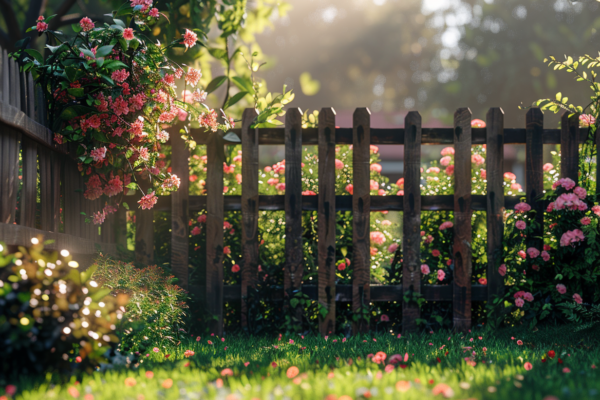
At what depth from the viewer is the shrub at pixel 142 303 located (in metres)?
3.19

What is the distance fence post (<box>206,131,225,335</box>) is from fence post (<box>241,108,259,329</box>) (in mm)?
209

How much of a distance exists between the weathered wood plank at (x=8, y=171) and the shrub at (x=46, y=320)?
1.98 feet

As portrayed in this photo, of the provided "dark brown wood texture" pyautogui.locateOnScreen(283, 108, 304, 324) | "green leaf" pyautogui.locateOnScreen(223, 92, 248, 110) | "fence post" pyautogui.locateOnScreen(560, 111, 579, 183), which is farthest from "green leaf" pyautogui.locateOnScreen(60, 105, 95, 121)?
"fence post" pyautogui.locateOnScreen(560, 111, 579, 183)

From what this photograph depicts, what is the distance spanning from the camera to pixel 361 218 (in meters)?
4.75

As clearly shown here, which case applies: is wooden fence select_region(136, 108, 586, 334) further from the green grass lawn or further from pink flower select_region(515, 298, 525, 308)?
the green grass lawn

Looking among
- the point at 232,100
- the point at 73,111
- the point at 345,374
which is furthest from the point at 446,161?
the point at 73,111

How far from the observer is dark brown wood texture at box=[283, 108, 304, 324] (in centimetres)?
473

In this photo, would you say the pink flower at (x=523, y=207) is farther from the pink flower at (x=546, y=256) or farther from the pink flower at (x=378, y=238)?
the pink flower at (x=378, y=238)

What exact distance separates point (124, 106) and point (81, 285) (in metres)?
1.64

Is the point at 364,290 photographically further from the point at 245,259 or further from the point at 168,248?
the point at 168,248

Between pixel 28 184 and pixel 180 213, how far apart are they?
5.26 feet

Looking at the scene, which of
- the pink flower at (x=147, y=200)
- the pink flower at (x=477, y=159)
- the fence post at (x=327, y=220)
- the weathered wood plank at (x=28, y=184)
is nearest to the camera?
the weathered wood plank at (x=28, y=184)

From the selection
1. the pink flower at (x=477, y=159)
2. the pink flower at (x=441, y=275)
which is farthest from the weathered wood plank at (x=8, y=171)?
the pink flower at (x=477, y=159)

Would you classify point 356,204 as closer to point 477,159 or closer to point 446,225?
point 446,225
